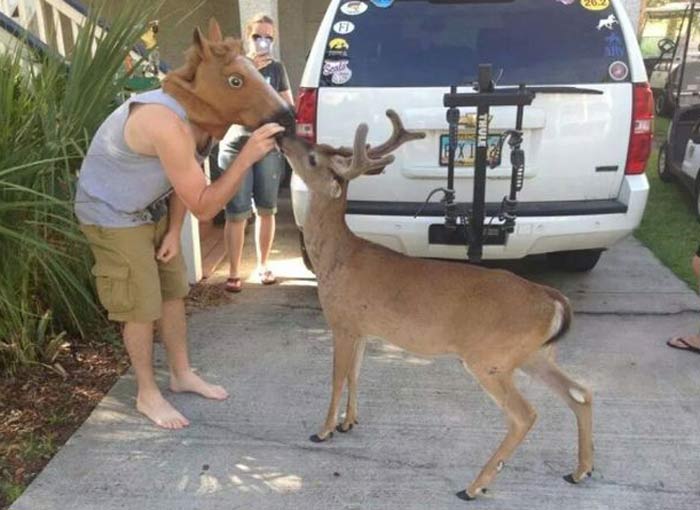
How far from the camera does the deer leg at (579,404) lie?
10.2 ft

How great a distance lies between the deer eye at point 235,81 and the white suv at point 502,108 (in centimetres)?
155

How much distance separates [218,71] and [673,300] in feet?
12.8

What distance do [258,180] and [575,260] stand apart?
2651 millimetres

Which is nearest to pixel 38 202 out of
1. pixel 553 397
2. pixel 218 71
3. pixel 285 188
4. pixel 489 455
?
pixel 218 71

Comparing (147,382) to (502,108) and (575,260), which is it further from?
(575,260)

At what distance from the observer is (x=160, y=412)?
11.9 feet

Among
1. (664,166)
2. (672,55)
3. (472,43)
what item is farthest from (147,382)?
(672,55)

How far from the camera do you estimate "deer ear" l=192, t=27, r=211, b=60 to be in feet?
9.66

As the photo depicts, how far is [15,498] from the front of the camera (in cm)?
307

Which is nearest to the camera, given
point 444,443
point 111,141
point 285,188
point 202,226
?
point 111,141

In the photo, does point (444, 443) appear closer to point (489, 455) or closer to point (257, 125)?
point (489, 455)

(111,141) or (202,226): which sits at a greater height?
(111,141)

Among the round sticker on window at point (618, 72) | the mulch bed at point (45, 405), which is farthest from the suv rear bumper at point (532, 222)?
the mulch bed at point (45, 405)

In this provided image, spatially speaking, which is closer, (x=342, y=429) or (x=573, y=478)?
(x=573, y=478)
